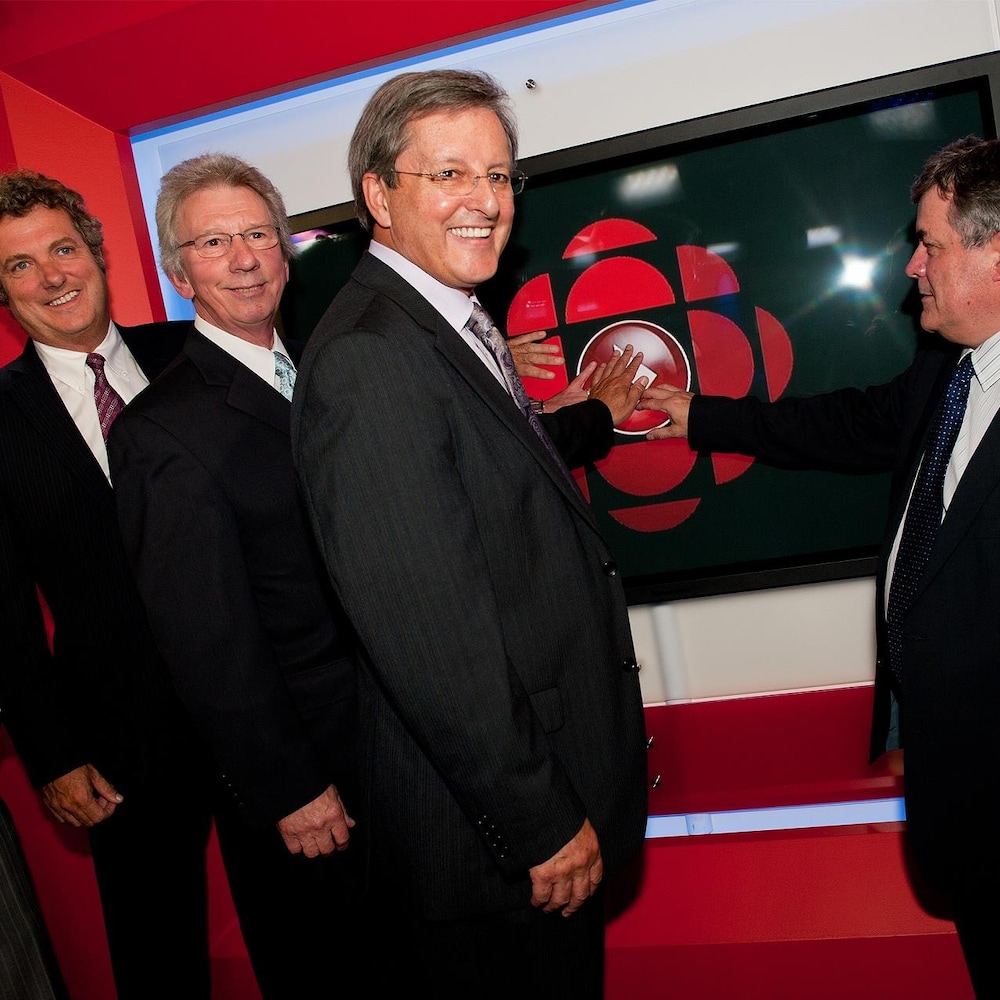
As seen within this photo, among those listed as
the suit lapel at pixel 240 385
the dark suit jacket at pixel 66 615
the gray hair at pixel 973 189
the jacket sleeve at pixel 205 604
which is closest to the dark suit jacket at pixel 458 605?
the jacket sleeve at pixel 205 604

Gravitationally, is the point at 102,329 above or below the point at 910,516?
above

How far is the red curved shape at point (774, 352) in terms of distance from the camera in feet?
7.66

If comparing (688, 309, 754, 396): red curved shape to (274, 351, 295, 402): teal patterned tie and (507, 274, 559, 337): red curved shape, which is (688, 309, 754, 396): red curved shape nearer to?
(507, 274, 559, 337): red curved shape

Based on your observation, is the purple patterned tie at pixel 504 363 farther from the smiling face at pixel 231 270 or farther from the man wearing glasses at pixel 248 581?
the smiling face at pixel 231 270

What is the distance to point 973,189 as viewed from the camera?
1.70 meters

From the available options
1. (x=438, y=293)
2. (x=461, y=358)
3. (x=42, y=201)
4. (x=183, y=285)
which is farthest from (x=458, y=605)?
(x=42, y=201)

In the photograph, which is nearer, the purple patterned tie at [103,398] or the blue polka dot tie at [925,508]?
the blue polka dot tie at [925,508]

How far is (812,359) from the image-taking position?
2330mm

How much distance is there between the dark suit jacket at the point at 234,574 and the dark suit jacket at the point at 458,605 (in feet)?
1.16

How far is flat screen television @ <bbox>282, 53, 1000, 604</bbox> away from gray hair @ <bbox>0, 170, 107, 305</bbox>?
577 mm

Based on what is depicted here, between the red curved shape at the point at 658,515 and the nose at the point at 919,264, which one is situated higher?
the nose at the point at 919,264

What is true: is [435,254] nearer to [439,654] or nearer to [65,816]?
[439,654]

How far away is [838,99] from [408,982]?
2.33 meters

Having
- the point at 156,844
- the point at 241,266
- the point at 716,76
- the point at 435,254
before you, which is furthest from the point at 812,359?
the point at 156,844
